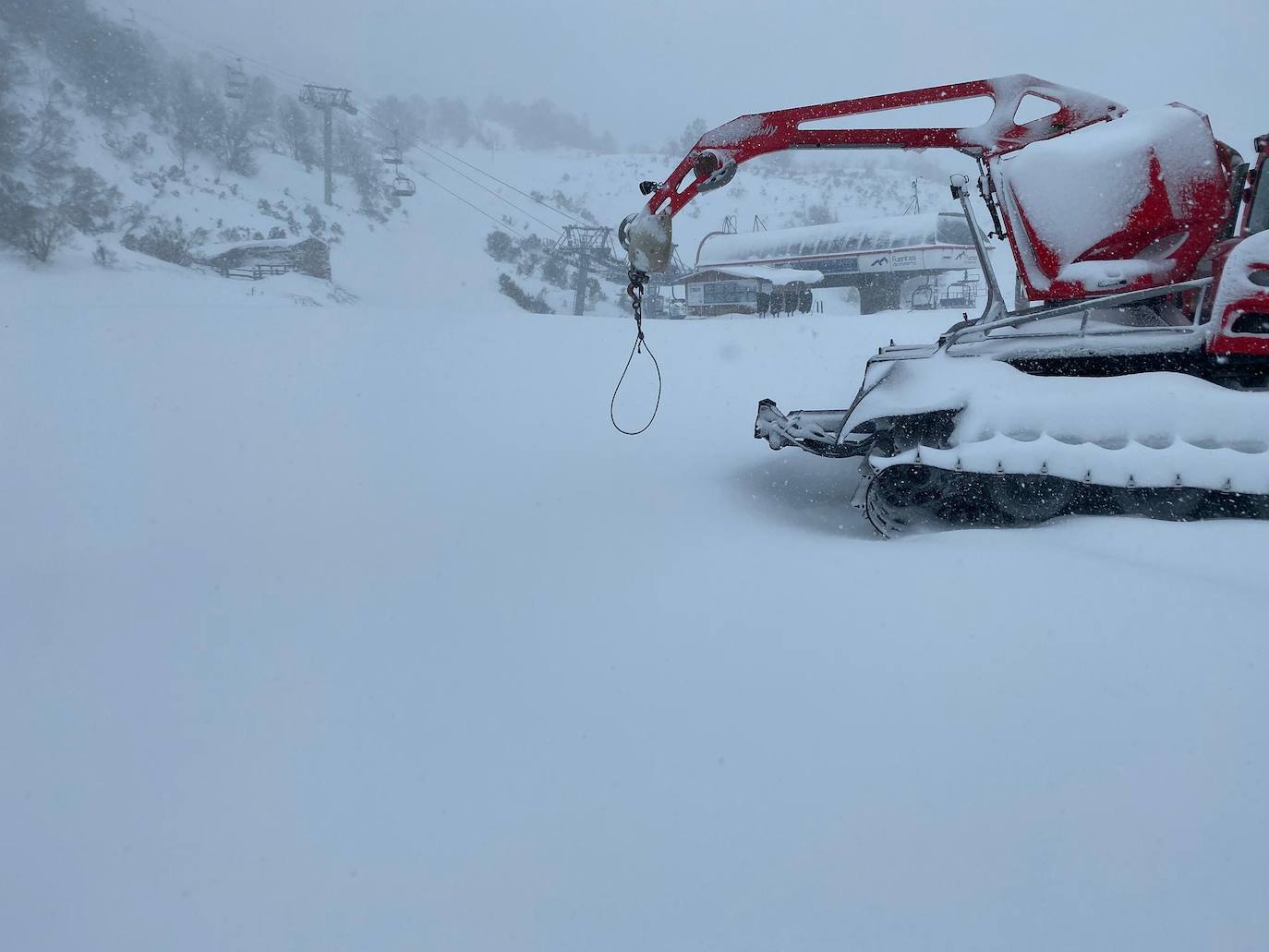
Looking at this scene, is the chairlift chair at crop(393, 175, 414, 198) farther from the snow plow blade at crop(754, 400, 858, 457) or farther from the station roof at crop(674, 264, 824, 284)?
the snow plow blade at crop(754, 400, 858, 457)

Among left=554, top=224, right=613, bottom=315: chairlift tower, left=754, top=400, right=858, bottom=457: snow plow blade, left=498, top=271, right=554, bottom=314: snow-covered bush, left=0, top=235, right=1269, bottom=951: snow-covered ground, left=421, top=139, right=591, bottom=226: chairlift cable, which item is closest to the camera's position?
left=0, top=235, right=1269, bottom=951: snow-covered ground

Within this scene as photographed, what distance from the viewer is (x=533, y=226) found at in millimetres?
43531

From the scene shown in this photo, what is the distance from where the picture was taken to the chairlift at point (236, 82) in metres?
31.6

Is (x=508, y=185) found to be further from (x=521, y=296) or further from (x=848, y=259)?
(x=848, y=259)

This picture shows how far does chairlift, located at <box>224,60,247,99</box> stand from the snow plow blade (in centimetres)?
3457

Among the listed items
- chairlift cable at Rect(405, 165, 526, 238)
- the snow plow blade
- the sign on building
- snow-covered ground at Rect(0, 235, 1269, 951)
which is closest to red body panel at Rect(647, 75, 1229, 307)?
the snow plow blade

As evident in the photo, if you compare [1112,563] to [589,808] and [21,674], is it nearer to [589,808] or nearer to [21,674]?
[589,808]

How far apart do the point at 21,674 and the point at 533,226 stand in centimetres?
4388

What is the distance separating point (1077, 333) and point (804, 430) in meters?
1.77

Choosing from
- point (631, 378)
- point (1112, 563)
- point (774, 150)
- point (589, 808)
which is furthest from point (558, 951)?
point (631, 378)

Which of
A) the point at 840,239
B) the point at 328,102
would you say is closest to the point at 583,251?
the point at 840,239

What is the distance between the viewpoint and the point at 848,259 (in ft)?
86.8

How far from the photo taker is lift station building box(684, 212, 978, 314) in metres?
25.2

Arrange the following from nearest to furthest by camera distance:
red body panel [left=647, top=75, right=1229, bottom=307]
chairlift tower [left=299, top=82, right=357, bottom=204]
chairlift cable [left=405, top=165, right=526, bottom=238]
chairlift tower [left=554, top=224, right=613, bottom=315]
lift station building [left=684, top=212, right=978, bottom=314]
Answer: red body panel [left=647, top=75, right=1229, bottom=307], lift station building [left=684, top=212, right=978, bottom=314], chairlift tower [left=554, top=224, right=613, bottom=315], chairlift tower [left=299, top=82, right=357, bottom=204], chairlift cable [left=405, top=165, right=526, bottom=238]
